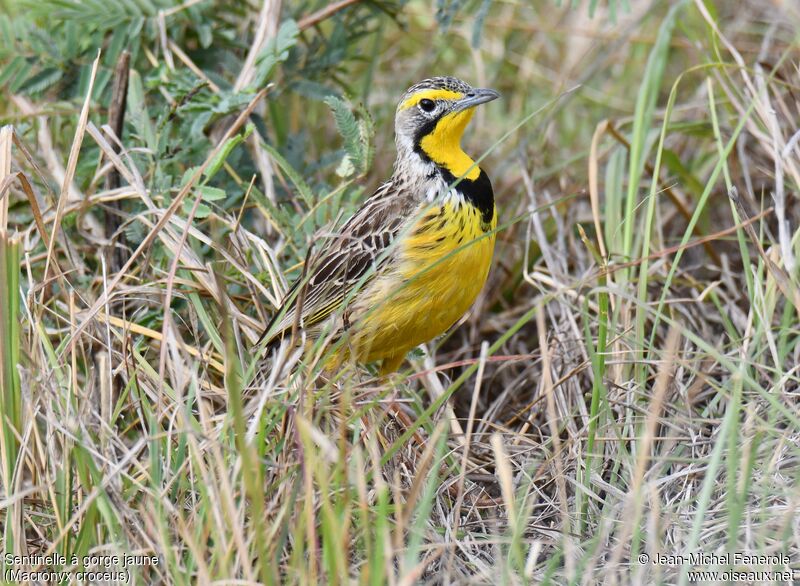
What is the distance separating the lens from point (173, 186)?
361 cm

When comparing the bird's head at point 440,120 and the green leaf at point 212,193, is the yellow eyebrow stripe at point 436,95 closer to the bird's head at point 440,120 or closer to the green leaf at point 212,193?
A: the bird's head at point 440,120

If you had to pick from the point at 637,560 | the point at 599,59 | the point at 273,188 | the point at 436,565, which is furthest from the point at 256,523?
the point at 599,59

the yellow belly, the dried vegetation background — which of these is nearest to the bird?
the yellow belly

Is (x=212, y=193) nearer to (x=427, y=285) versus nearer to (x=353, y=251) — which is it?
(x=353, y=251)

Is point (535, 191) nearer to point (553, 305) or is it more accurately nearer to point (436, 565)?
point (553, 305)

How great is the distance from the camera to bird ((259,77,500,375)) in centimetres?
309

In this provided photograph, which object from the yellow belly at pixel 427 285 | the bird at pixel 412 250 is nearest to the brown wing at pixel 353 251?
the bird at pixel 412 250

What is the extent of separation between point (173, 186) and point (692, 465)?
1.94 metres

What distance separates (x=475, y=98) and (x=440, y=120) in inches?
5.2

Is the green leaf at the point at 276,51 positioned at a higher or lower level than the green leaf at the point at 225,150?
higher

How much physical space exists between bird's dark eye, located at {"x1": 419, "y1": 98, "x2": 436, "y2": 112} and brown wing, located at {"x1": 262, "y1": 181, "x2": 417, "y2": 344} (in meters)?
0.26

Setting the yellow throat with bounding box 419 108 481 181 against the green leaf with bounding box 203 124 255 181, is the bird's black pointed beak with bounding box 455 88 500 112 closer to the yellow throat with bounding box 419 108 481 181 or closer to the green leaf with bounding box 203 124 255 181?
the yellow throat with bounding box 419 108 481 181

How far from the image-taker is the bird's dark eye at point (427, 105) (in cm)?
342

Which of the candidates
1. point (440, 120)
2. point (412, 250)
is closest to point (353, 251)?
point (412, 250)
